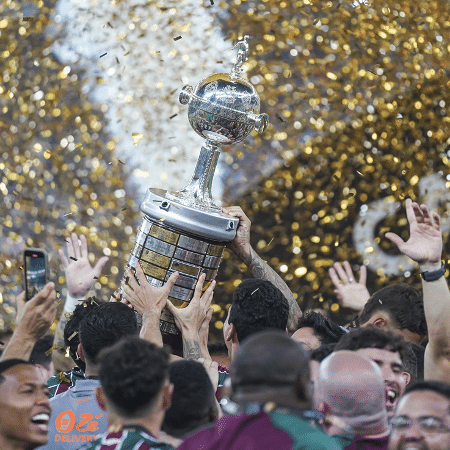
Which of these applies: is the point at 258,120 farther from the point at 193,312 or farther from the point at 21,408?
the point at 21,408

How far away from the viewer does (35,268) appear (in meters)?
3.14

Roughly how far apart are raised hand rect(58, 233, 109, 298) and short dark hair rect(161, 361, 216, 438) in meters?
1.68

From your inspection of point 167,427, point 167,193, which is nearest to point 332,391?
point 167,427

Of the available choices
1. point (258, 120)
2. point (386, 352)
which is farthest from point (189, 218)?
point (386, 352)

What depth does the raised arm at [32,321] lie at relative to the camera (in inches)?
Answer: 108

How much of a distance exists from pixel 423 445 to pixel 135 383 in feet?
2.75

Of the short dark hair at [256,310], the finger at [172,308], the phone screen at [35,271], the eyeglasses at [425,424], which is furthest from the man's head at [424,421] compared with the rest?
the phone screen at [35,271]

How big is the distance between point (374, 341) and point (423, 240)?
755mm

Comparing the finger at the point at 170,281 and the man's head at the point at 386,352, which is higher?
the man's head at the point at 386,352

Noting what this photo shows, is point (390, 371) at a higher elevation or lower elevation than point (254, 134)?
higher

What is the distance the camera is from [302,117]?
5.65m

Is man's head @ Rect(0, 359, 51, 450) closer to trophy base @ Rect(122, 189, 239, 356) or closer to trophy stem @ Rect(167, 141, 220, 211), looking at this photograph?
trophy base @ Rect(122, 189, 239, 356)

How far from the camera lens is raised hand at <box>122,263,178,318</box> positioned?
3180mm

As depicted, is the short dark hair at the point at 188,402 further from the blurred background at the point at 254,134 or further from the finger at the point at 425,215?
the blurred background at the point at 254,134
